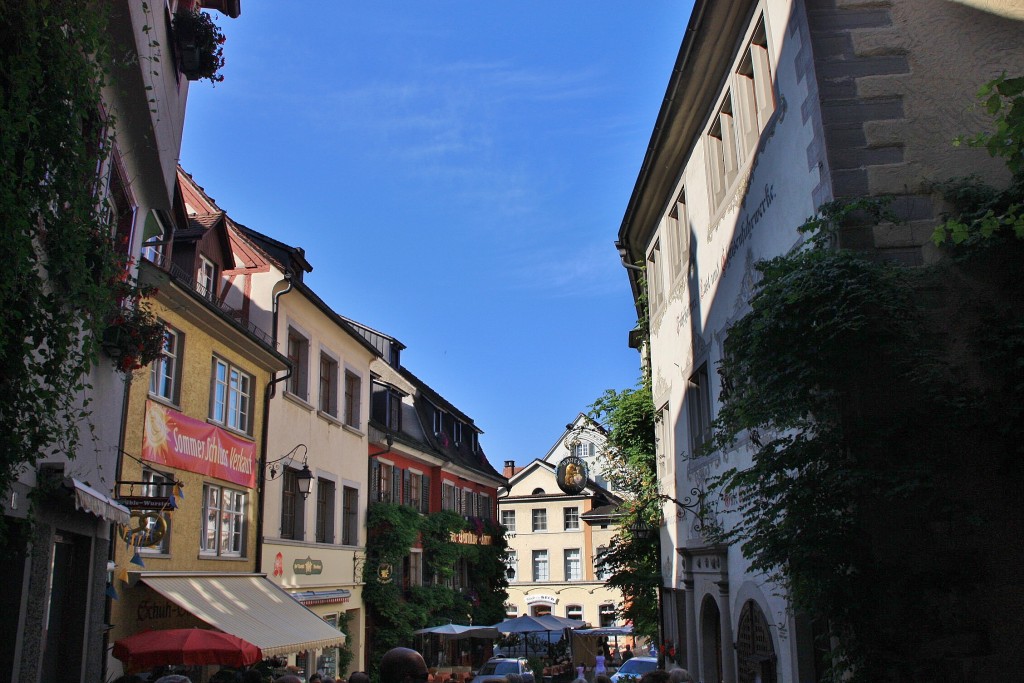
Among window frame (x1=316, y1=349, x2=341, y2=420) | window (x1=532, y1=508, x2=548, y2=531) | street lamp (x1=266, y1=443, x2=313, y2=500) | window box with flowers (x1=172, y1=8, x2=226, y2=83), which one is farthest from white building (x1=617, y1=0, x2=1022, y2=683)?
window (x1=532, y1=508, x2=548, y2=531)

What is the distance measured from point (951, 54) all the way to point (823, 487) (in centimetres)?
405

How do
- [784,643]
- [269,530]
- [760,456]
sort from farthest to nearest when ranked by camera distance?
[269,530] → [784,643] → [760,456]

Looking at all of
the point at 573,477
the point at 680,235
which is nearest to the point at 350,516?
the point at 573,477

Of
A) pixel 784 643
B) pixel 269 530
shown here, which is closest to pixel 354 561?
pixel 269 530

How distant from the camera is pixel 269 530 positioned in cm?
1898

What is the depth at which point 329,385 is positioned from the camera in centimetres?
2403

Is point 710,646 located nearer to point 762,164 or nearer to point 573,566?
point 762,164

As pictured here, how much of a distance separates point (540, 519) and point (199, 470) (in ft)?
134

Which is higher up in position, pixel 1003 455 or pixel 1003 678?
pixel 1003 455

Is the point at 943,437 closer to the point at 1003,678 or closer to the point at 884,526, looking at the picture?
the point at 884,526

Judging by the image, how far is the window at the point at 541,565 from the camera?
178ft

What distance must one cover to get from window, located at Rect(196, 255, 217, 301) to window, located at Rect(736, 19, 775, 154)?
36.0 ft

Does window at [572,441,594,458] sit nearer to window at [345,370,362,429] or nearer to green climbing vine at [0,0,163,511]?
window at [345,370,362,429]

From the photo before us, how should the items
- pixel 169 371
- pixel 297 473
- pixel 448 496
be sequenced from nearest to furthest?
pixel 169 371
pixel 297 473
pixel 448 496
